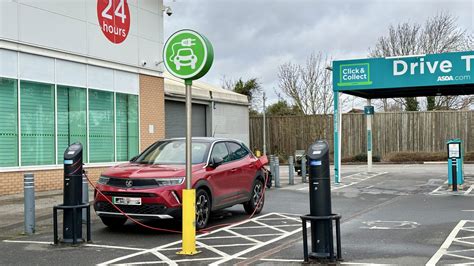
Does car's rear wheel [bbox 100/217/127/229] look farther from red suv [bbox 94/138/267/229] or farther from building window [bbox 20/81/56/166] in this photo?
building window [bbox 20/81/56/166]

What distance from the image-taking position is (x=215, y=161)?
10.1 m

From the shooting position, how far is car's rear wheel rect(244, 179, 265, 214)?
1154 cm

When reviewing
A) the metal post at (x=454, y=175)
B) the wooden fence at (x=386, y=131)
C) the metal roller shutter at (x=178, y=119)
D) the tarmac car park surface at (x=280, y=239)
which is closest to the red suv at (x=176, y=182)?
the tarmac car park surface at (x=280, y=239)

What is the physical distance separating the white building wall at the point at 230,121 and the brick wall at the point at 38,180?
12.6 metres

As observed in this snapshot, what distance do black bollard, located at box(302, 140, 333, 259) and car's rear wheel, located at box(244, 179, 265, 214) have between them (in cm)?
452

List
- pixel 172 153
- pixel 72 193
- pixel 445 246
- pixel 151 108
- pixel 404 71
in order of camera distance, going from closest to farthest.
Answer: pixel 445 246 → pixel 72 193 → pixel 172 153 → pixel 404 71 → pixel 151 108

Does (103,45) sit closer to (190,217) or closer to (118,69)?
(118,69)

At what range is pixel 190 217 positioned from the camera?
7.53m

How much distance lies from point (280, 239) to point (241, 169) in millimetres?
2508

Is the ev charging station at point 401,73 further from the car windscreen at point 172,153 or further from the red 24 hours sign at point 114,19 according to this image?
the car windscreen at point 172,153

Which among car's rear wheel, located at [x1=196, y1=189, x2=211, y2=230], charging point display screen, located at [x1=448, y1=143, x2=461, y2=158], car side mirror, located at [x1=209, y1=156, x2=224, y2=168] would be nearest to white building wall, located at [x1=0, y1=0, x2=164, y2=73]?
car side mirror, located at [x1=209, y1=156, x2=224, y2=168]

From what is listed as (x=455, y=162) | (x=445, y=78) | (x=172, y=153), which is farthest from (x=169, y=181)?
(x=445, y=78)

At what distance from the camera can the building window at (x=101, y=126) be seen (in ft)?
57.6

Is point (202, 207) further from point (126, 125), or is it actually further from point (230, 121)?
point (230, 121)
